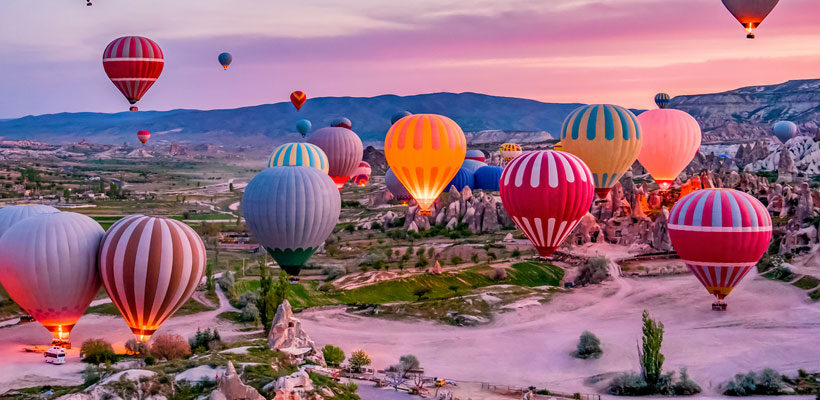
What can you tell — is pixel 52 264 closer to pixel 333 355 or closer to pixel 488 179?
pixel 333 355

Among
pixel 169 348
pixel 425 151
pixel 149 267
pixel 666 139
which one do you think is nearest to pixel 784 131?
pixel 666 139

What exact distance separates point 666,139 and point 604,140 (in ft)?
33.6

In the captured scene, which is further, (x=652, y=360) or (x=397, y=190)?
(x=397, y=190)

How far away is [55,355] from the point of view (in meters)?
37.8

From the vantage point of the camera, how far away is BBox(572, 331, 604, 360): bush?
40625mm

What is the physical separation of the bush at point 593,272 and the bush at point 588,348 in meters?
14.2

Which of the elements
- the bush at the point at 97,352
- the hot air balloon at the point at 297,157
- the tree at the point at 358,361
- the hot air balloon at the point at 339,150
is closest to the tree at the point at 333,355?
the tree at the point at 358,361

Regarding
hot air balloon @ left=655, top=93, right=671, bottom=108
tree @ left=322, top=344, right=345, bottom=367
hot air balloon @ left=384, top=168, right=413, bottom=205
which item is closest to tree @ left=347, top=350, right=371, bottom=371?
tree @ left=322, top=344, right=345, bottom=367

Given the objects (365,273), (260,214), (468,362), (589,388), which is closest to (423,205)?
(365,273)

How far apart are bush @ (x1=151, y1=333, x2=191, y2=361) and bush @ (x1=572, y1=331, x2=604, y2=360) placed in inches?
617

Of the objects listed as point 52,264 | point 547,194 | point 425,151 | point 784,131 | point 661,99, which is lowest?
point 52,264

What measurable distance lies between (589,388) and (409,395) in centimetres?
703

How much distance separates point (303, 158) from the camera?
6688 centimetres

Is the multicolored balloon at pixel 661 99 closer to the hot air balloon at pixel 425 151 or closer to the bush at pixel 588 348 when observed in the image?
the hot air balloon at pixel 425 151
